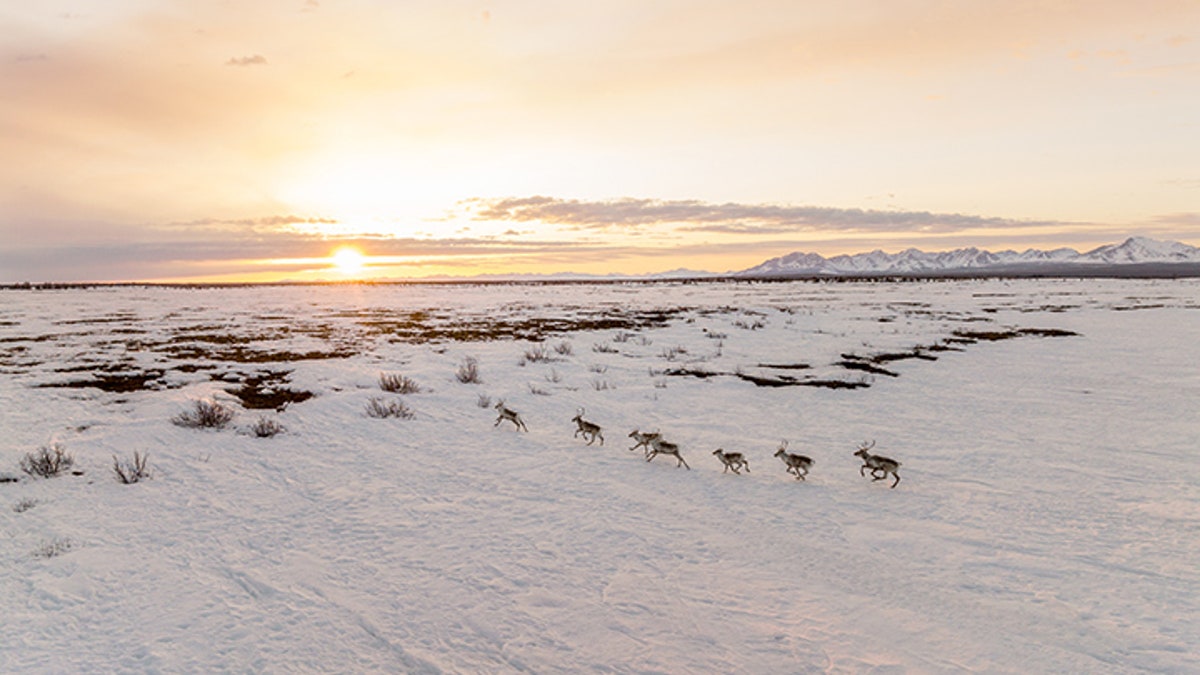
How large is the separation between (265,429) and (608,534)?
670cm

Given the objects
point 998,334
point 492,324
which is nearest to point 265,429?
point 492,324

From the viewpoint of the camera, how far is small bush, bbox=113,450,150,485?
7.39 meters

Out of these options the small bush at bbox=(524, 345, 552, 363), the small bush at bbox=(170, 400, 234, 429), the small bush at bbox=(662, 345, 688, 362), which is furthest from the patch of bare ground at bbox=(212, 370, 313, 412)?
the small bush at bbox=(662, 345, 688, 362)

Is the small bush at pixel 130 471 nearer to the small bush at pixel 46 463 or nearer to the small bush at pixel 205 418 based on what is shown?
the small bush at pixel 46 463

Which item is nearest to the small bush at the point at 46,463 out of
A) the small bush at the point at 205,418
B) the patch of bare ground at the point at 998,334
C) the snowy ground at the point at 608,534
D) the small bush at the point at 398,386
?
the snowy ground at the point at 608,534

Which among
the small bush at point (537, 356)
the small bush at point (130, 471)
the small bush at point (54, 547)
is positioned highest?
the small bush at point (537, 356)

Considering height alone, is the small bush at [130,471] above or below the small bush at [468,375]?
below

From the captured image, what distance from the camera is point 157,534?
6090 millimetres

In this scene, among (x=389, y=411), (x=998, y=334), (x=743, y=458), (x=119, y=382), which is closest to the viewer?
(x=743, y=458)

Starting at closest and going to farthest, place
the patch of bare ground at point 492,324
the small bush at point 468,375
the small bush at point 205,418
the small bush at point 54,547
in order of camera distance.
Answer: the small bush at point 54,547
the small bush at point 205,418
the small bush at point 468,375
the patch of bare ground at point 492,324

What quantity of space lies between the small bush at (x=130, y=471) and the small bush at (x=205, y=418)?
1898mm

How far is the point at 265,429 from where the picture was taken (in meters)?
9.60

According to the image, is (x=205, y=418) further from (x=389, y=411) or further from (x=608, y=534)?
(x=608, y=534)

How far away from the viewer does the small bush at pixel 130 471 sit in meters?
7.39
